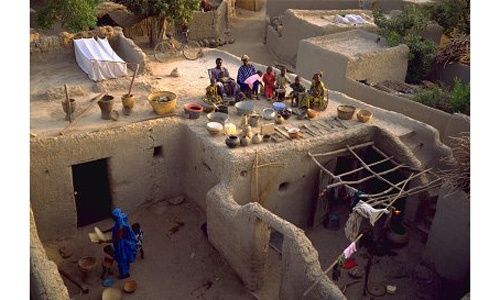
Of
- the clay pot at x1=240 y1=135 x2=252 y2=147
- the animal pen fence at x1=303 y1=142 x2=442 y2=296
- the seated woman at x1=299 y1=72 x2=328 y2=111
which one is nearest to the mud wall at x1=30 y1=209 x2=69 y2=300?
the clay pot at x1=240 y1=135 x2=252 y2=147

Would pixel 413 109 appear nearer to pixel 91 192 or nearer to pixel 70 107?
pixel 91 192

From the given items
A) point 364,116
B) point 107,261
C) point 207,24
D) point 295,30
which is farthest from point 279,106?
point 207,24

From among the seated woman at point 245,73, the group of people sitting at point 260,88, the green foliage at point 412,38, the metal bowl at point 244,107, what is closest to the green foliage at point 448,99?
the green foliage at point 412,38

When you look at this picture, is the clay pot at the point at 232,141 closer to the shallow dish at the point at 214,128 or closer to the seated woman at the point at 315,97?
the shallow dish at the point at 214,128

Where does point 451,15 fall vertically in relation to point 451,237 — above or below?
above

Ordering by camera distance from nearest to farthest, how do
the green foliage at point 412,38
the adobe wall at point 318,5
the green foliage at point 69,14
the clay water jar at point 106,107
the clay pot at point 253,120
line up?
the clay water jar at point 106,107
the clay pot at point 253,120
the green foliage at point 412,38
the green foliage at point 69,14
the adobe wall at point 318,5

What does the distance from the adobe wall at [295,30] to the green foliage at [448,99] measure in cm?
631

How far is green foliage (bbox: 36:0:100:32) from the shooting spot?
17734 millimetres

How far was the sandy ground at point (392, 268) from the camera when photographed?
10.4 metres

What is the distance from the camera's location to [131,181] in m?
11.5

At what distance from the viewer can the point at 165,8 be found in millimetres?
20422

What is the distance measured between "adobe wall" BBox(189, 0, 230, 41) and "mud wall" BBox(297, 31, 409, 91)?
27.7ft

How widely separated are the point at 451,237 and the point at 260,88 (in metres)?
5.92

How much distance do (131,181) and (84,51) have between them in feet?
14.1
